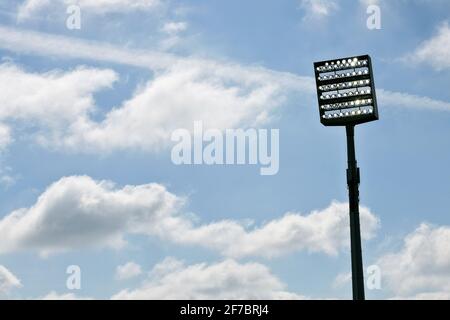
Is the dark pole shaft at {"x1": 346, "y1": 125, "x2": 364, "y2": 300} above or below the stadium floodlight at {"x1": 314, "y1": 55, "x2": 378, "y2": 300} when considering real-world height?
below

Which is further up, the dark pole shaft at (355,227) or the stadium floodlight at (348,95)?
the stadium floodlight at (348,95)

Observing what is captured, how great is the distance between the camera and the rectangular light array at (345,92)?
26203mm

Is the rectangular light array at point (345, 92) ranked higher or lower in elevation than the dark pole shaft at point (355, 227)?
higher

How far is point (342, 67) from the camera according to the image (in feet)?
87.0

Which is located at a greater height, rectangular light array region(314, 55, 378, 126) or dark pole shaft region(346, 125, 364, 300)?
rectangular light array region(314, 55, 378, 126)

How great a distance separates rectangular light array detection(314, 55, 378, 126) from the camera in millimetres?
26203

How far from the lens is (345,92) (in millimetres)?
26516
